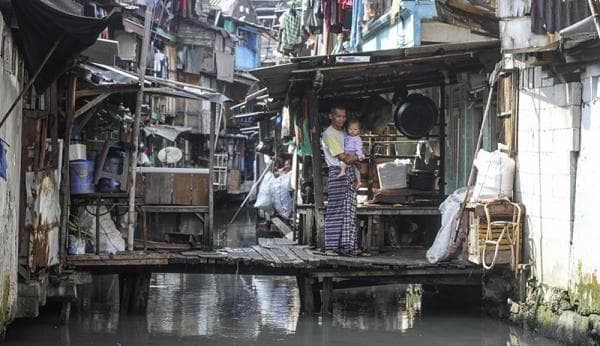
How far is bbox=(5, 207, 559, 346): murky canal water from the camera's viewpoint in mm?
10445

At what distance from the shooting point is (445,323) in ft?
37.8

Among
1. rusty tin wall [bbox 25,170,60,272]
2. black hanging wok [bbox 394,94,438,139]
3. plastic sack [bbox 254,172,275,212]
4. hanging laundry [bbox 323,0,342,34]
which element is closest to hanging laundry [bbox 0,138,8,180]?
rusty tin wall [bbox 25,170,60,272]

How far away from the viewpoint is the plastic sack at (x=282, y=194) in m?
21.8

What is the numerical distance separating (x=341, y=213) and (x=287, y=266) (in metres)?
1.30

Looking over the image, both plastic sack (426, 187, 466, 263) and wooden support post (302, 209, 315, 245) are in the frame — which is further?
wooden support post (302, 209, 315, 245)

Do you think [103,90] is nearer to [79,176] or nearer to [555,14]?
[79,176]

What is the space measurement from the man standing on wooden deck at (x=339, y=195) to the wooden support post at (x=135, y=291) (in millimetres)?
2717

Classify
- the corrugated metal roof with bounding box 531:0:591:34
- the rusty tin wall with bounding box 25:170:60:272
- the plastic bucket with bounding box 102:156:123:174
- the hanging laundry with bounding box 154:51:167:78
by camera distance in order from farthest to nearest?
the hanging laundry with bounding box 154:51:167:78 < the plastic bucket with bounding box 102:156:123:174 < the corrugated metal roof with bounding box 531:0:591:34 < the rusty tin wall with bounding box 25:170:60:272

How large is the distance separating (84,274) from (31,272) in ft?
4.76

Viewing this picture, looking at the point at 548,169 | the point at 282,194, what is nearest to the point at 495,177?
the point at 548,169

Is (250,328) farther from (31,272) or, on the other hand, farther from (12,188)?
(12,188)

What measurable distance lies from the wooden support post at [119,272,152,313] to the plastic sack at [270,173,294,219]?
9.89 meters

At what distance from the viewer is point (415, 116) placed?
13.8 meters

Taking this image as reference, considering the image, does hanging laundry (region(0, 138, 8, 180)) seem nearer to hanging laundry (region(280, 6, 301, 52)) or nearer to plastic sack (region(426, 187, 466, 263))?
plastic sack (region(426, 187, 466, 263))
